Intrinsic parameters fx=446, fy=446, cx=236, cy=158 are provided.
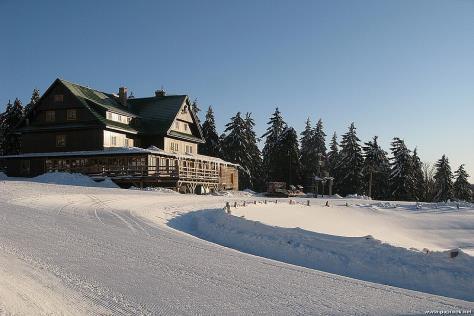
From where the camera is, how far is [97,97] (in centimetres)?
4884

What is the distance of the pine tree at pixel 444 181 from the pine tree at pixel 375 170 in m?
7.43

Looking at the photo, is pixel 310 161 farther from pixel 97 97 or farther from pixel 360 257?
pixel 360 257

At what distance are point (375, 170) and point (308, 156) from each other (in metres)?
12.2

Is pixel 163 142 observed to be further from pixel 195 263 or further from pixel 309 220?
pixel 195 263

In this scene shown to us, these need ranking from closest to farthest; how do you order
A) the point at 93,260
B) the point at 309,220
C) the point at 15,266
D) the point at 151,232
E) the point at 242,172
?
the point at 15,266 < the point at 93,260 < the point at 151,232 < the point at 309,220 < the point at 242,172

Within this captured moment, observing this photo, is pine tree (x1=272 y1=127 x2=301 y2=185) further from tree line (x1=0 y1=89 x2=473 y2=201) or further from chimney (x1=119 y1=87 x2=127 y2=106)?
chimney (x1=119 y1=87 x2=127 y2=106)

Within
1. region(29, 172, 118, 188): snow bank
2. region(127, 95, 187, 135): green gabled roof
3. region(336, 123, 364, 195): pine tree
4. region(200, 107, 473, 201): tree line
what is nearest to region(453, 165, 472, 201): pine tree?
region(200, 107, 473, 201): tree line

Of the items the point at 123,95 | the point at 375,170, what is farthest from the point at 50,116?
the point at 375,170

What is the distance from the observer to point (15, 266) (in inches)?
342

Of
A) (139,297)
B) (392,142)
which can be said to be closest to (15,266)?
(139,297)

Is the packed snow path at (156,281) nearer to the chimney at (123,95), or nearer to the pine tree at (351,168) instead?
the chimney at (123,95)

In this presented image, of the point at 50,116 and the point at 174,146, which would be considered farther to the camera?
the point at 174,146

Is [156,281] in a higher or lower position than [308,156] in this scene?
lower

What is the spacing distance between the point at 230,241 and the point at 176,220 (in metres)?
5.15
